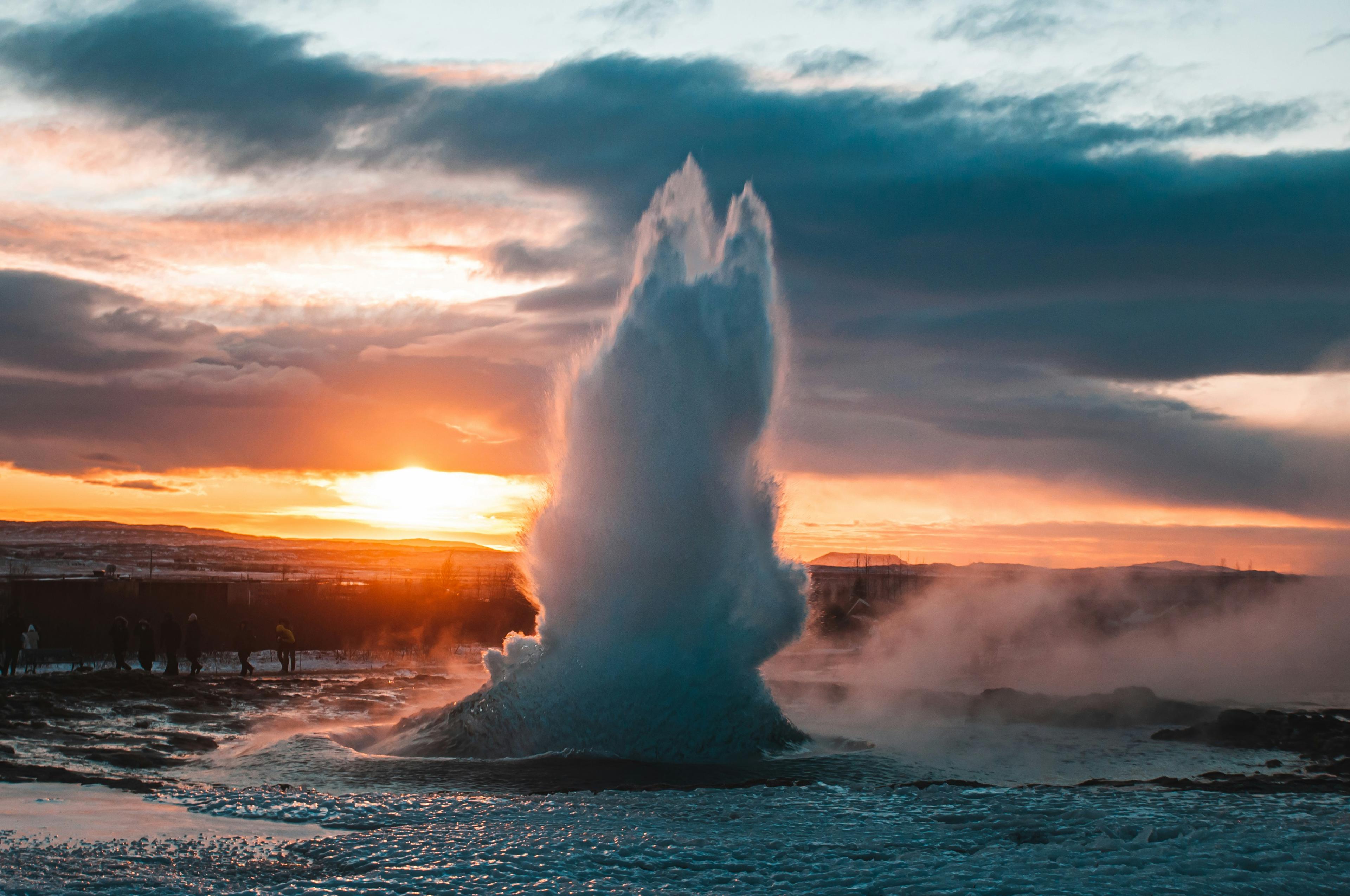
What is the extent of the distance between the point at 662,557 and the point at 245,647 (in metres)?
13.4

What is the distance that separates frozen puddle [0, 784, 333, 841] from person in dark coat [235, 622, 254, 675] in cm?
1336

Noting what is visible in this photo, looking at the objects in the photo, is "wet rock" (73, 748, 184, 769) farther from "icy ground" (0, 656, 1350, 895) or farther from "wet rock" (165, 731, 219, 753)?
"wet rock" (165, 731, 219, 753)

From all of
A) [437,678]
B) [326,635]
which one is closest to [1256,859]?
[437,678]

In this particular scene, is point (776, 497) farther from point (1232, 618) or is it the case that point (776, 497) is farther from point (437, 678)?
point (1232, 618)

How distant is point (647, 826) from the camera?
10633mm

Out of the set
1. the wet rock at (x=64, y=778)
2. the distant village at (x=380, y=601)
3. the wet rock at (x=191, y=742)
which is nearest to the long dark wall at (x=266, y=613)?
the distant village at (x=380, y=601)

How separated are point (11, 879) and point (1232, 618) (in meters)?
61.9

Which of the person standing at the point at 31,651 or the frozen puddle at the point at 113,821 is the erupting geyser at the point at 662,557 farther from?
the person standing at the point at 31,651

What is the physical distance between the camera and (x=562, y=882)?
335 inches

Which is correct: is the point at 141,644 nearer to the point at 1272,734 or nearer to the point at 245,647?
the point at 245,647

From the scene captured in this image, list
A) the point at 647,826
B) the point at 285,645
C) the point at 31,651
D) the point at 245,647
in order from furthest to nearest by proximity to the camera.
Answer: the point at 285,645 < the point at 245,647 < the point at 31,651 < the point at 647,826

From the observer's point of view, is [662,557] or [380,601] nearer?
[662,557]

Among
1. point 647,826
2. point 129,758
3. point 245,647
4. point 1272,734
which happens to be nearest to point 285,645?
point 245,647

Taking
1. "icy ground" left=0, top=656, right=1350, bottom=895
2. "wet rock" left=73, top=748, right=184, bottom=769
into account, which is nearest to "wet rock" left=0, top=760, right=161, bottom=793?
"icy ground" left=0, top=656, right=1350, bottom=895
